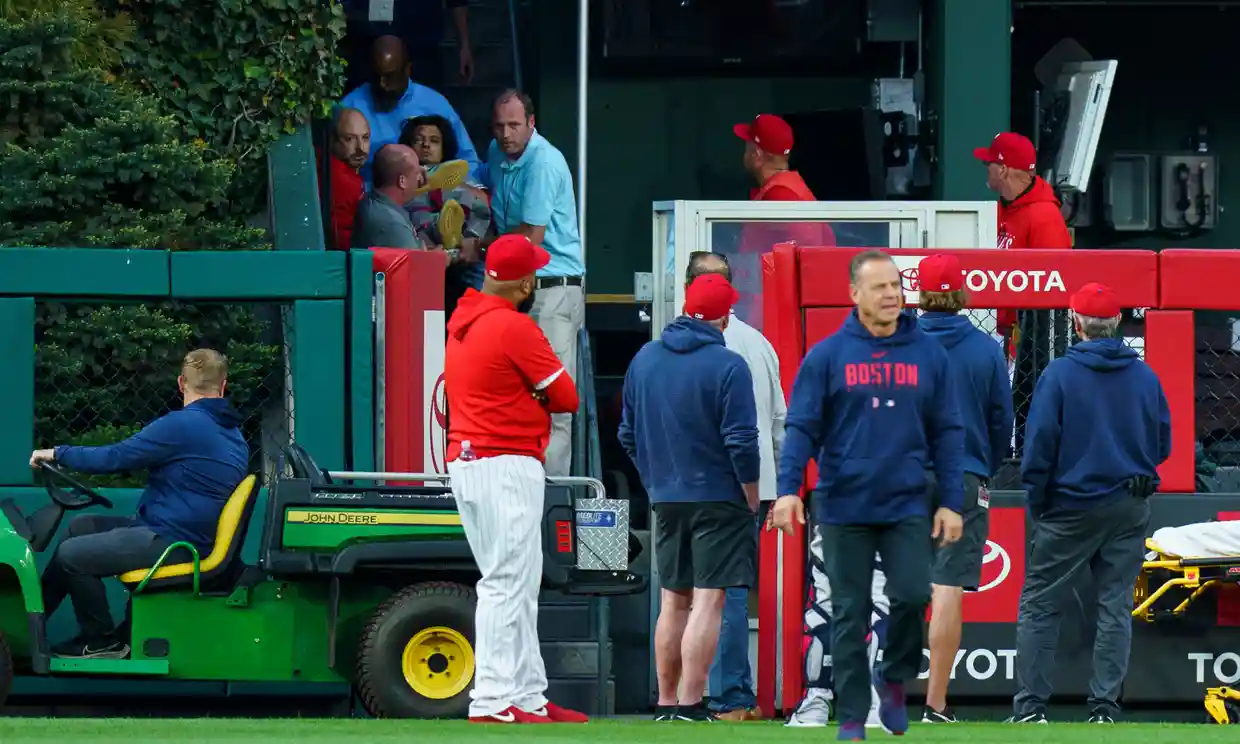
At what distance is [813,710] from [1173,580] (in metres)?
1.77

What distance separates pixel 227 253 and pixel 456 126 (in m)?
2.65

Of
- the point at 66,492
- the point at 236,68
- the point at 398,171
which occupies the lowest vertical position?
the point at 66,492

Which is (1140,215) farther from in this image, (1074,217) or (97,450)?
(97,450)

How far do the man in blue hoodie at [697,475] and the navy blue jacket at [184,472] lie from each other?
5.99ft

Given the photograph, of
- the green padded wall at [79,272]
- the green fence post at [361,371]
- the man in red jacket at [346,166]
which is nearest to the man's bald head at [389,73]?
the man in red jacket at [346,166]

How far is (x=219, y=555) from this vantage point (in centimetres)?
1009

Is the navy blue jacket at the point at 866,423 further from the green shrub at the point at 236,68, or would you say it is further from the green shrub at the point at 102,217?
the green shrub at the point at 236,68

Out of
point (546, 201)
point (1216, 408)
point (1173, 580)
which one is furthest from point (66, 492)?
point (1216, 408)

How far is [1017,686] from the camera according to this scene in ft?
35.8

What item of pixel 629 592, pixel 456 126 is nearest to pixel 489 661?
pixel 629 592

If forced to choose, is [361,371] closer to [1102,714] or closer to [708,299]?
[708,299]

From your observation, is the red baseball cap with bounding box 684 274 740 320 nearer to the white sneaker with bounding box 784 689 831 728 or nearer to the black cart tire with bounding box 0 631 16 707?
the white sneaker with bounding box 784 689 831 728

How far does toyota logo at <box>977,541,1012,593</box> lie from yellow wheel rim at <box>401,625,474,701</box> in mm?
2543

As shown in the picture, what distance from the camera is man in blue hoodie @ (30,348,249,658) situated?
1001 cm
